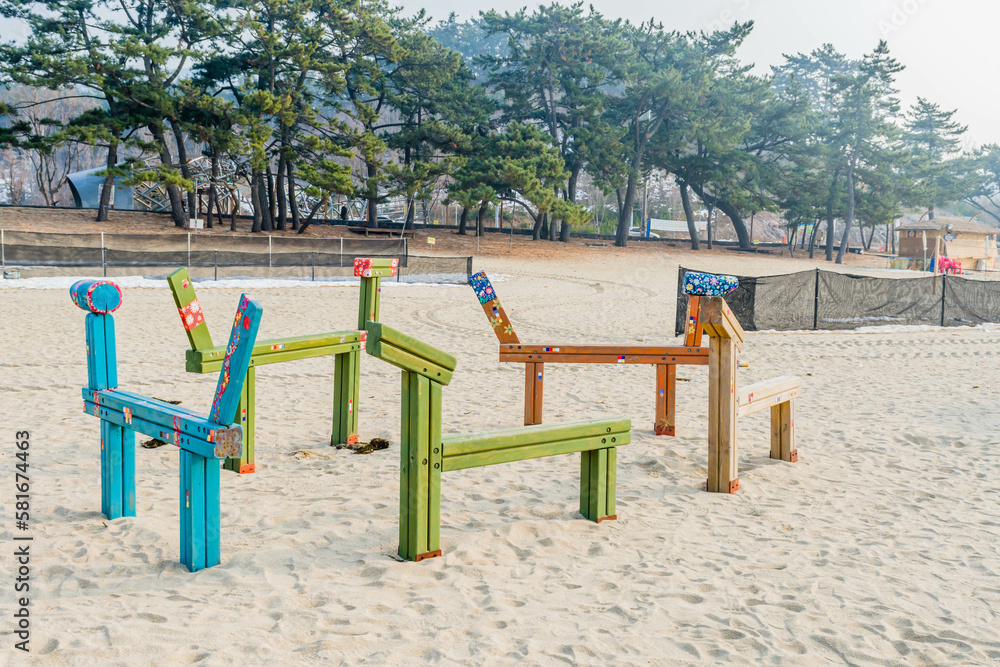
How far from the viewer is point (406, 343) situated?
354 centimetres

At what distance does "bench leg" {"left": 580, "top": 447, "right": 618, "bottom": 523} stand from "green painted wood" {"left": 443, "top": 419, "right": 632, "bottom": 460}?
11 cm

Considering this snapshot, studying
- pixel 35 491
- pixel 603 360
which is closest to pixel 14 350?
pixel 35 491

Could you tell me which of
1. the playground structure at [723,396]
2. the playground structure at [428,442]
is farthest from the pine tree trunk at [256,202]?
the playground structure at [428,442]

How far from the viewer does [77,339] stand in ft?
37.7

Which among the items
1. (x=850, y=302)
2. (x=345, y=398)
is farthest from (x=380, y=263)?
(x=850, y=302)

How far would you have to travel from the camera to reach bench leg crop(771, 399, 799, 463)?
20.0 ft

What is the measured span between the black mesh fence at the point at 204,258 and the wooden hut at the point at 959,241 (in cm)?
3681

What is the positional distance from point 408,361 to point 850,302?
15805 millimetres

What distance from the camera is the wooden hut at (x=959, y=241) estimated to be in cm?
5109

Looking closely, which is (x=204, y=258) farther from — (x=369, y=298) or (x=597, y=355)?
(x=597, y=355)

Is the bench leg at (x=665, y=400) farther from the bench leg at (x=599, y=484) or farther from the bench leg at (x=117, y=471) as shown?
the bench leg at (x=117, y=471)

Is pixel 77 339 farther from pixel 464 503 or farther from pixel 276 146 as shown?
pixel 276 146

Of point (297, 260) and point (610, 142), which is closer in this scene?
point (297, 260)

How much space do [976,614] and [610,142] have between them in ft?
139
